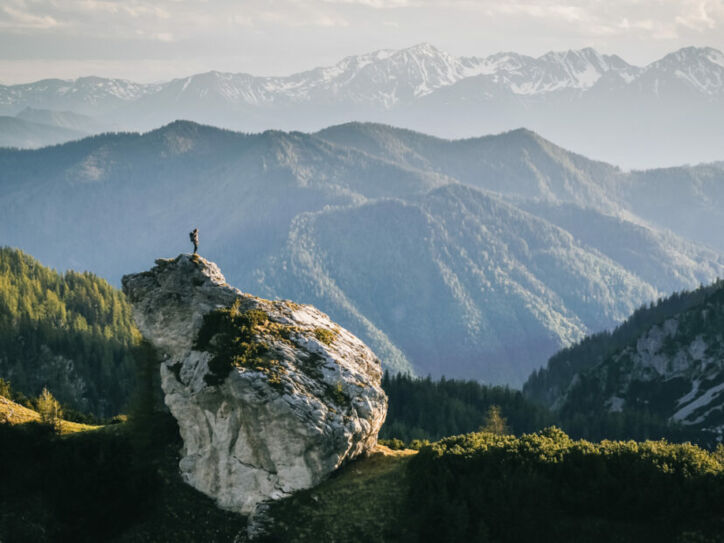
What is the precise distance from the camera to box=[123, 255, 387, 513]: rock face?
46.0 metres

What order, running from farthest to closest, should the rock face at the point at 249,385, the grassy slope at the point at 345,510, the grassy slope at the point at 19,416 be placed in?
the grassy slope at the point at 19,416, the rock face at the point at 249,385, the grassy slope at the point at 345,510

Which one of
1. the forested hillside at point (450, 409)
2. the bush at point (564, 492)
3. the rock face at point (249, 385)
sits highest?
the forested hillside at point (450, 409)

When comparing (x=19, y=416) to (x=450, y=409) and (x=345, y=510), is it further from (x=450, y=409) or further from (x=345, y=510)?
(x=450, y=409)

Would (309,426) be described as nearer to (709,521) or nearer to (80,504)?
(80,504)

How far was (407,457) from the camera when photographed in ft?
168

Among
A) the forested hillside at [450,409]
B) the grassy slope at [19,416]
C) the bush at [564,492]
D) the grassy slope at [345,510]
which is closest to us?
the bush at [564,492]

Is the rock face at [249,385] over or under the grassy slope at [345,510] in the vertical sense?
over

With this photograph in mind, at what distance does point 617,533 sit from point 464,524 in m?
9.51

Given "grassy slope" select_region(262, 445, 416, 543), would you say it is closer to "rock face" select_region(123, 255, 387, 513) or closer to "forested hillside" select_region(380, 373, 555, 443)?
"rock face" select_region(123, 255, 387, 513)

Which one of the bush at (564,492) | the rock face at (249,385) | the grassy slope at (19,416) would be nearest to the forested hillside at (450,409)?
the grassy slope at (19,416)

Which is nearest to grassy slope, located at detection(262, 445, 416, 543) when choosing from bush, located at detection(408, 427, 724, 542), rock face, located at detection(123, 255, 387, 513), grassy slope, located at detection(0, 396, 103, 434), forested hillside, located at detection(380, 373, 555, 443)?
rock face, located at detection(123, 255, 387, 513)

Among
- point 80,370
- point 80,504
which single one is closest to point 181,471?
point 80,504

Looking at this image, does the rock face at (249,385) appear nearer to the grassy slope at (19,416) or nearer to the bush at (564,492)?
the bush at (564,492)

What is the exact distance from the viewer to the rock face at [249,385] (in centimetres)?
4597
